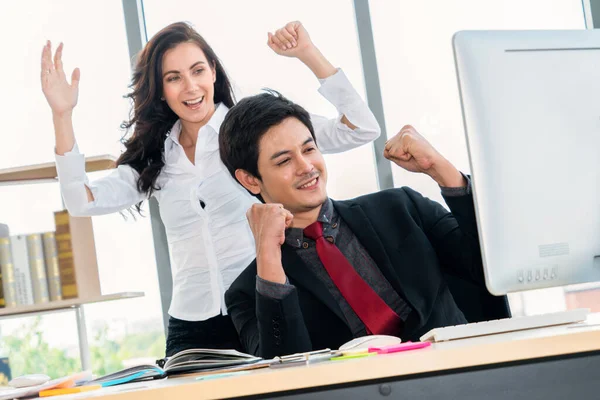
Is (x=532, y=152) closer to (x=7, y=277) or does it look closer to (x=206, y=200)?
(x=206, y=200)

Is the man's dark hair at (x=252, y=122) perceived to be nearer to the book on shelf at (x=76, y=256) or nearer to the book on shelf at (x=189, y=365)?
the book on shelf at (x=189, y=365)

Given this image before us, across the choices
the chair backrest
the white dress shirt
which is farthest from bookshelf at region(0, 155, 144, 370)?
the chair backrest

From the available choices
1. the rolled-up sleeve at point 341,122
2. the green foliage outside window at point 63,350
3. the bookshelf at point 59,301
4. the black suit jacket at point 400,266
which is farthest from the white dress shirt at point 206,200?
the green foliage outside window at point 63,350

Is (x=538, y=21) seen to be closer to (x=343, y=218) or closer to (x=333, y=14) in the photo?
(x=333, y=14)

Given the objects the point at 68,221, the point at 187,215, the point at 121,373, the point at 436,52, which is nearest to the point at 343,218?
the point at 121,373

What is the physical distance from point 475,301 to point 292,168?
1.84ft

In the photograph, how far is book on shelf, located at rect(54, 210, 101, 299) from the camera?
10.1 feet

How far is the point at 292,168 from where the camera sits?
1.86 metres

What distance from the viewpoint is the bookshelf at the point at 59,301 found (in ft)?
9.95

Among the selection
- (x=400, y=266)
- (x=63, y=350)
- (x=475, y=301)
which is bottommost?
(x=63, y=350)

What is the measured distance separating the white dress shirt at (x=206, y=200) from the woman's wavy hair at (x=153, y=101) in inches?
2.6

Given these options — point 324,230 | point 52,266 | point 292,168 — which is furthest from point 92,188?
point 324,230

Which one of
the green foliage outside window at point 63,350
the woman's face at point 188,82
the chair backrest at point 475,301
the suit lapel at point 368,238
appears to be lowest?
the green foliage outside window at point 63,350

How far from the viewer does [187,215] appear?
2.66 meters
